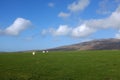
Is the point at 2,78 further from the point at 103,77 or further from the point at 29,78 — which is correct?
the point at 103,77

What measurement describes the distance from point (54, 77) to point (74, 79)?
2.82 m

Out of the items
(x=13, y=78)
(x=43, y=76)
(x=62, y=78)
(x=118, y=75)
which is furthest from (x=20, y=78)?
(x=118, y=75)

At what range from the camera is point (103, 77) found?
1248 inches

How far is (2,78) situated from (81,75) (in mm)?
9697

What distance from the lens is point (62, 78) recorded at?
104ft

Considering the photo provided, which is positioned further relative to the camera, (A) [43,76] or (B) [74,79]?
(A) [43,76]

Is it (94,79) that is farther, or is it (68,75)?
(68,75)

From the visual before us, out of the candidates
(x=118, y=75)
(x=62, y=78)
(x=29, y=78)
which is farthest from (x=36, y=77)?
(x=118, y=75)

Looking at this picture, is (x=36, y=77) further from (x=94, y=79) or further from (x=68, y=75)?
(x=94, y=79)

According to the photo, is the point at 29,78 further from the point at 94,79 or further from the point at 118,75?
the point at 118,75

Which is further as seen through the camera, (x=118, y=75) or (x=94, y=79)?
(x=118, y=75)

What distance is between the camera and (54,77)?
3231 centimetres

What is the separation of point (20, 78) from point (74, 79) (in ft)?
21.6

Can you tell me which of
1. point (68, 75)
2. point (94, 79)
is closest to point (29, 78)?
point (68, 75)
